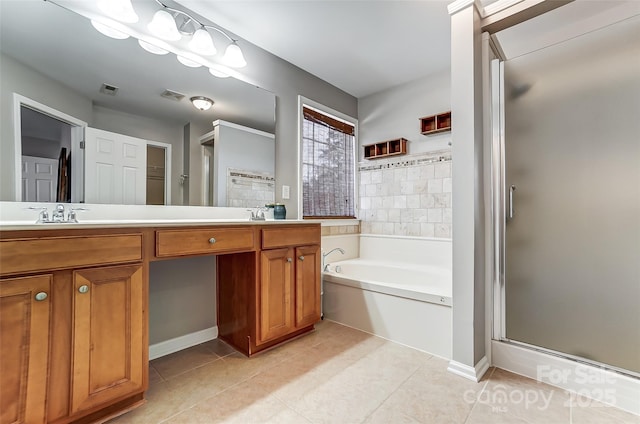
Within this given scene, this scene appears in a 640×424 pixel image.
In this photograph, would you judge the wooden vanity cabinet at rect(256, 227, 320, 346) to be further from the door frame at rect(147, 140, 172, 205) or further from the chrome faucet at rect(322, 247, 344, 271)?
the door frame at rect(147, 140, 172, 205)

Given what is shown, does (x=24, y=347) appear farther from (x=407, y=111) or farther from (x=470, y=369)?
(x=407, y=111)

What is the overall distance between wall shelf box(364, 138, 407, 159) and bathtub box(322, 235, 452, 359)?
917 millimetres

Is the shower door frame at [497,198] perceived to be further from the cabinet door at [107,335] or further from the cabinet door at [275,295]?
the cabinet door at [107,335]

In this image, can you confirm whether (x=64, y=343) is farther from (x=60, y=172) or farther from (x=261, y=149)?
(x=261, y=149)

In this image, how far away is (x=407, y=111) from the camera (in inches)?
117

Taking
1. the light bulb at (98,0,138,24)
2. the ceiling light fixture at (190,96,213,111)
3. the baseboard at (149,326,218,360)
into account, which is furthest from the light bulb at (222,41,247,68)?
the baseboard at (149,326,218,360)

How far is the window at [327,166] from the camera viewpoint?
9.47ft

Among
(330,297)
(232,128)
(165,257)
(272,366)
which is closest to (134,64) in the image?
(232,128)

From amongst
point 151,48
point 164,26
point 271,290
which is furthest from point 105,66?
point 271,290

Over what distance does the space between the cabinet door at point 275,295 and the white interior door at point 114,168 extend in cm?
89

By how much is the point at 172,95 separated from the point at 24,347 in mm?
1591

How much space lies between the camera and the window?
289 cm

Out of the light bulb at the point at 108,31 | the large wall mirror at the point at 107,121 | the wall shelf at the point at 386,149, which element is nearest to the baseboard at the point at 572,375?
the wall shelf at the point at 386,149

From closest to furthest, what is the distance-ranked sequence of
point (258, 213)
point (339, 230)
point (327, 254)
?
1. point (258, 213)
2. point (327, 254)
3. point (339, 230)
